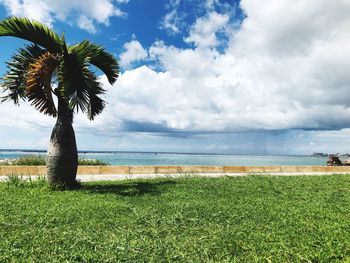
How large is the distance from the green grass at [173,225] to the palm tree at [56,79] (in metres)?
1.27

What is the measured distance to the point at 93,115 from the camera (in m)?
13.8

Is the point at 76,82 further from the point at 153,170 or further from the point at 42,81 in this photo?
the point at 153,170

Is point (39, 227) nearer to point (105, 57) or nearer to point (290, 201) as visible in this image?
point (290, 201)

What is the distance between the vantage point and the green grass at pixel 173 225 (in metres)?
5.62

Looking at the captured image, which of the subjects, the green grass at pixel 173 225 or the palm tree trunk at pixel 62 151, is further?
the palm tree trunk at pixel 62 151

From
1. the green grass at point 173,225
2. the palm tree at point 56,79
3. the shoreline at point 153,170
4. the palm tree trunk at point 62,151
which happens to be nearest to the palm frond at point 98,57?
the palm tree at point 56,79

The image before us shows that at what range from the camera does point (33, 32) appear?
12.6 m

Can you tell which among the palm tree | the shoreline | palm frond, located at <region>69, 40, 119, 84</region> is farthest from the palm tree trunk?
the shoreline

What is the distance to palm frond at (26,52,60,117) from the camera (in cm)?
1186

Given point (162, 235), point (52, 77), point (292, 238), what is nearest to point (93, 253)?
point (162, 235)

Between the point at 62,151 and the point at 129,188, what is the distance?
2.61 meters

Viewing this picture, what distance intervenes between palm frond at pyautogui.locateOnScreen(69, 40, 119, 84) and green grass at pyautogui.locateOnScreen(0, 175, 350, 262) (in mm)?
4467

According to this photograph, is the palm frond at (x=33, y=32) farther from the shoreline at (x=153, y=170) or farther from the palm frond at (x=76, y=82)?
the shoreline at (x=153, y=170)

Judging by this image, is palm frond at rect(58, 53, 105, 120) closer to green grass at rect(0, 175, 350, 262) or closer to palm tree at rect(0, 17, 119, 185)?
palm tree at rect(0, 17, 119, 185)
